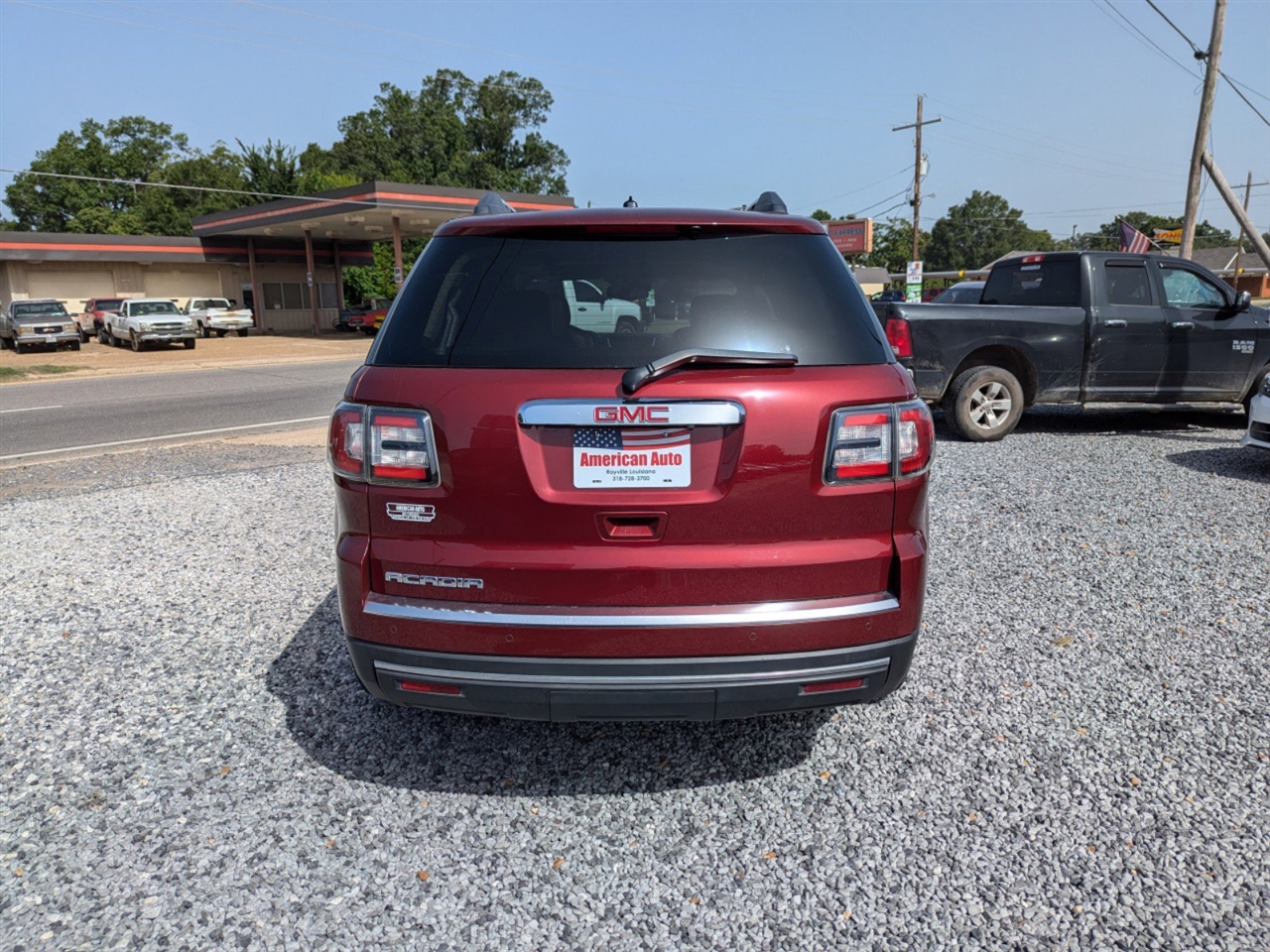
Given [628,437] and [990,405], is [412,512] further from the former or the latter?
[990,405]

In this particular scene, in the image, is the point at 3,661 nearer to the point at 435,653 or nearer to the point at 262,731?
the point at 262,731

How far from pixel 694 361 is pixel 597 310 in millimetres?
508

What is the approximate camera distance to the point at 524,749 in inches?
125

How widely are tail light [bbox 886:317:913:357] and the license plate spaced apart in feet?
21.4

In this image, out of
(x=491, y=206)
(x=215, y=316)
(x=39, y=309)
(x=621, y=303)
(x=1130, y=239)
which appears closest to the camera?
(x=621, y=303)

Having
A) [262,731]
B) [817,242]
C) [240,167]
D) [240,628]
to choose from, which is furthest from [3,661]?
[240,167]

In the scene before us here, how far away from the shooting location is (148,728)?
3264 millimetres

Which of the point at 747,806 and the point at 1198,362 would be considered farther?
the point at 1198,362

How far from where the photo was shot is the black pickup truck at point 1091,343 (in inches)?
353

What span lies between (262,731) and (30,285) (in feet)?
155

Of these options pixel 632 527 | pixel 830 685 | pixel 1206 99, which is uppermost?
pixel 1206 99

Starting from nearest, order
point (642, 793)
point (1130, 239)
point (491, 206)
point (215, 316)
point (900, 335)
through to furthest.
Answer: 1. point (642, 793)
2. point (491, 206)
3. point (900, 335)
4. point (1130, 239)
5. point (215, 316)

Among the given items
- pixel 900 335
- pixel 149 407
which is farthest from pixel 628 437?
pixel 149 407

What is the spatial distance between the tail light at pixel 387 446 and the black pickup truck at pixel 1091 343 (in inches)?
280
